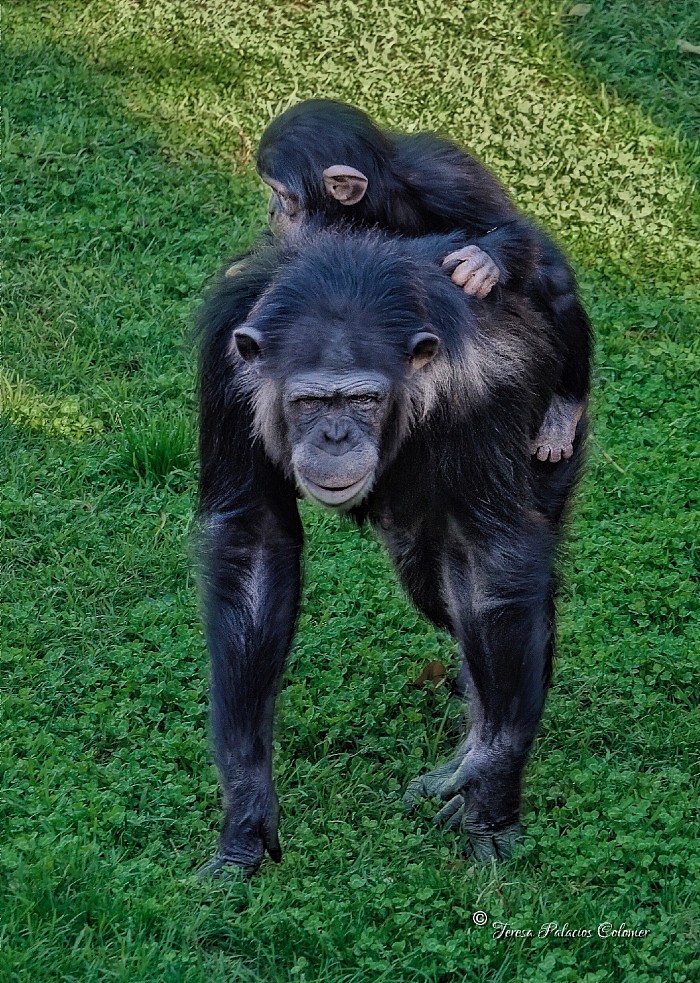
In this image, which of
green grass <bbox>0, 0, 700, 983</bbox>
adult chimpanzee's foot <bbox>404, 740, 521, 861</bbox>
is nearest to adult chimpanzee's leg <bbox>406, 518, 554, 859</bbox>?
adult chimpanzee's foot <bbox>404, 740, 521, 861</bbox>

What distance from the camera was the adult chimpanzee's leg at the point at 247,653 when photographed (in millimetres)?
4141

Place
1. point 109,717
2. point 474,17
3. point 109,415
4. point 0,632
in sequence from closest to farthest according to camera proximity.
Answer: point 109,717 < point 0,632 < point 109,415 < point 474,17

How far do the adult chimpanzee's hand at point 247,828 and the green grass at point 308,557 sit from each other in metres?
0.08

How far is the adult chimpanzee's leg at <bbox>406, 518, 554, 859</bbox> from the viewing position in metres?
4.16

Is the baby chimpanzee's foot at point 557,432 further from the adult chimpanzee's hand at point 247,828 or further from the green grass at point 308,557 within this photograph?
the adult chimpanzee's hand at point 247,828

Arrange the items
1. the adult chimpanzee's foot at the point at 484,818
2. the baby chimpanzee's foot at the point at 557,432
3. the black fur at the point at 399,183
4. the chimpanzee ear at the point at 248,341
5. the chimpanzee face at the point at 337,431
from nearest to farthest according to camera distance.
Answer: the chimpanzee face at the point at 337,431 < the chimpanzee ear at the point at 248,341 < the adult chimpanzee's foot at the point at 484,818 < the baby chimpanzee's foot at the point at 557,432 < the black fur at the point at 399,183

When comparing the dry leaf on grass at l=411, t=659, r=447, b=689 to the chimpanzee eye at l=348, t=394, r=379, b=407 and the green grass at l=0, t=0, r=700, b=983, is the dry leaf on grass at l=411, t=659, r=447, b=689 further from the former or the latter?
the chimpanzee eye at l=348, t=394, r=379, b=407

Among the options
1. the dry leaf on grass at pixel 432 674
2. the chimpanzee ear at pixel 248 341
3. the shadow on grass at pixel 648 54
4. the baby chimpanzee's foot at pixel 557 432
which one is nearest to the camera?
the chimpanzee ear at pixel 248 341

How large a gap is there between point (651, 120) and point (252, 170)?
7.47 feet

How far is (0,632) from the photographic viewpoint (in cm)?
523

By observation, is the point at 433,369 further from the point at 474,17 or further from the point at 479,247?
the point at 474,17

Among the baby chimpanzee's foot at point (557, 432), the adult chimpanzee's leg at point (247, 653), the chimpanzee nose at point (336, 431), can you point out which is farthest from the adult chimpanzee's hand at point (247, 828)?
the baby chimpanzee's foot at point (557, 432)

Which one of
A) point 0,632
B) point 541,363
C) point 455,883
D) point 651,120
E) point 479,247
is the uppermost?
point 479,247

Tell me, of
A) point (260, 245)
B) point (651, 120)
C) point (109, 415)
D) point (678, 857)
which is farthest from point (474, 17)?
point (678, 857)
